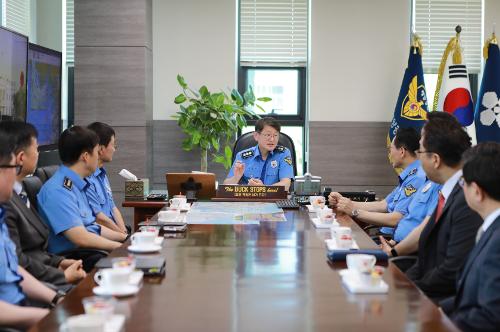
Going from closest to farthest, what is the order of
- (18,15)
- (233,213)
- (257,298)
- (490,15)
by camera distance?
(257,298), (233,213), (18,15), (490,15)

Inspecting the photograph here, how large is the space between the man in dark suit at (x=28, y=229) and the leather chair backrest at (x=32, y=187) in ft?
0.71

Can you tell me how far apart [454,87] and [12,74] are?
419 centimetres

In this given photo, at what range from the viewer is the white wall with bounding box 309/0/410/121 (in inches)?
295

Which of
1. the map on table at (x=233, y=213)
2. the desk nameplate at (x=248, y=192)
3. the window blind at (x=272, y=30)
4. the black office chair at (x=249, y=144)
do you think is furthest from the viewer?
the window blind at (x=272, y=30)

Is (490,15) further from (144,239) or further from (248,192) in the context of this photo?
(144,239)

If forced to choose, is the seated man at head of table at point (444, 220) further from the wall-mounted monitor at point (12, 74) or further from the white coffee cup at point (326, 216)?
the wall-mounted monitor at point (12, 74)

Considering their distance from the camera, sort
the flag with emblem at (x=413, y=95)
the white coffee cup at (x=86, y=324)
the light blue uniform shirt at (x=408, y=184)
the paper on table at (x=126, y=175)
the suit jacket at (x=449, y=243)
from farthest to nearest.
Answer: the flag with emblem at (x=413, y=95) < the paper on table at (x=126, y=175) < the light blue uniform shirt at (x=408, y=184) < the suit jacket at (x=449, y=243) < the white coffee cup at (x=86, y=324)

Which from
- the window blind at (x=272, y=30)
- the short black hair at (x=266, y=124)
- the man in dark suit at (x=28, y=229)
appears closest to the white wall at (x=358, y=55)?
the window blind at (x=272, y=30)

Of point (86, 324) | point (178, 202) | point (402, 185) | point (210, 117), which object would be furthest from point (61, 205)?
point (210, 117)

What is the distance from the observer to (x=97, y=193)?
15.4 feet

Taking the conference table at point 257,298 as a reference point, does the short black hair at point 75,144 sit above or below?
above

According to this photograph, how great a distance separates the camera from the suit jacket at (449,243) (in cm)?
295

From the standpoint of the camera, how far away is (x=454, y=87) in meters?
6.95

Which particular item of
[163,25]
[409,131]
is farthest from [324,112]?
[409,131]
